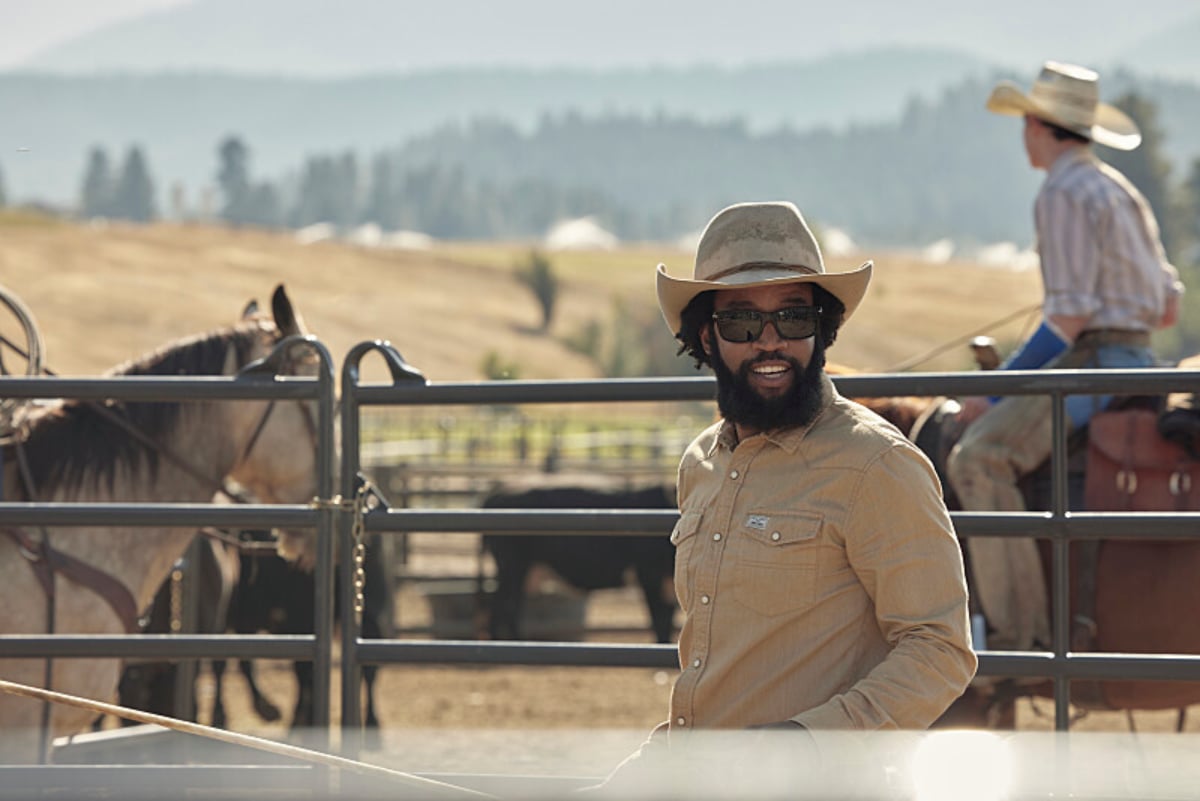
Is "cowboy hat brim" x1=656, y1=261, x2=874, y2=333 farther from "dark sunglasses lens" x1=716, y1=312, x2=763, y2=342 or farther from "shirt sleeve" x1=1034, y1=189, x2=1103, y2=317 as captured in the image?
"shirt sleeve" x1=1034, y1=189, x2=1103, y2=317

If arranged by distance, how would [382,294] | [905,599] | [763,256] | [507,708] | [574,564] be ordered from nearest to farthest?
[905,599]
[763,256]
[507,708]
[574,564]
[382,294]

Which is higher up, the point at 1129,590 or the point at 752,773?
the point at 752,773

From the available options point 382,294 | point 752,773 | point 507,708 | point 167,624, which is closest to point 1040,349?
point 752,773

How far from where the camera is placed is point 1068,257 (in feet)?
16.8

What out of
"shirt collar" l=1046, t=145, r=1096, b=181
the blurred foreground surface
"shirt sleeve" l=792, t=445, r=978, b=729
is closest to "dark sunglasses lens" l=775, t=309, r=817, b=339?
"shirt sleeve" l=792, t=445, r=978, b=729

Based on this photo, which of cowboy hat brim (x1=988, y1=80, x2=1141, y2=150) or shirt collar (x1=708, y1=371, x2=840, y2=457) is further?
cowboy hat brim (x1=988, y1=80, x2=1141, y2=150)

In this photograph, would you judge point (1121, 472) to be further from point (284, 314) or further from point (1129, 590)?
point (284, 314)

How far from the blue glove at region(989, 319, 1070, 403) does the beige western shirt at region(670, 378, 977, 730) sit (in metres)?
2.96

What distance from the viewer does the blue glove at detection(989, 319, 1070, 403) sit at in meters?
5.23

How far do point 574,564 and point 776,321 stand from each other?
33.5ft

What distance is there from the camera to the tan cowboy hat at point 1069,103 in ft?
17.6

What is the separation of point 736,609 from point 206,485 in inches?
128

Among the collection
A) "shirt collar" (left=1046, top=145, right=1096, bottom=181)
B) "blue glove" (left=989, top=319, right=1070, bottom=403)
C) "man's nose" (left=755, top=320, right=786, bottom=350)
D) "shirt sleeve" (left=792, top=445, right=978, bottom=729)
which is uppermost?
"shirt collar" (left=1046, top=145, right=1096, bottom=181)

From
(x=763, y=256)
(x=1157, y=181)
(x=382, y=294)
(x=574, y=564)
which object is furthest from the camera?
(x=1157, y=181)
